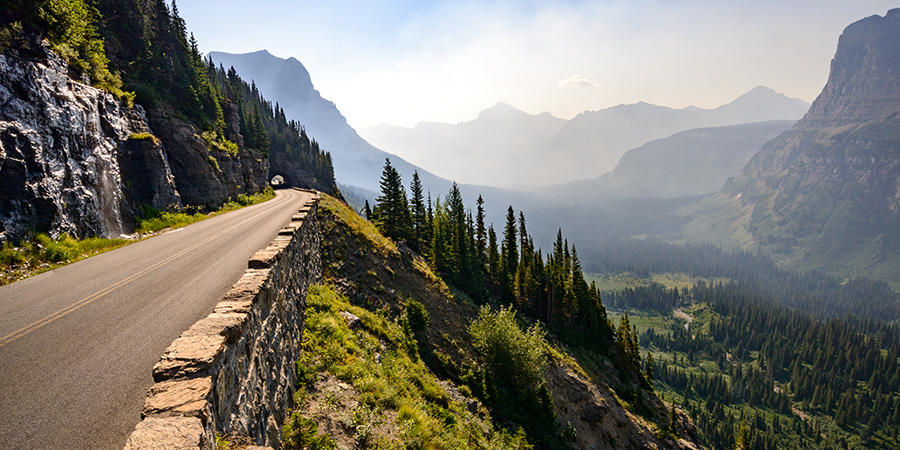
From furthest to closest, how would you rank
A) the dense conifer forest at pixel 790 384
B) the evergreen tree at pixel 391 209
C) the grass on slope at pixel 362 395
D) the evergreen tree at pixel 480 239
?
the dense conifer forest at pixel 790 384 < the evergreen tree at pixel 480 239 < the evergreen tree at pixel 391 209 < the grass on slope at pixel 362 395

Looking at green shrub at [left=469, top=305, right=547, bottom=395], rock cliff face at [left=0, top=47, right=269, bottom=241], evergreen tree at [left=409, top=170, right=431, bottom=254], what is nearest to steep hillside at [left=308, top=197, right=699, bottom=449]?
green shrub at [left=469, top=305, right=547, bottom=395]

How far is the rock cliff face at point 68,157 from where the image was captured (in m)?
14.1

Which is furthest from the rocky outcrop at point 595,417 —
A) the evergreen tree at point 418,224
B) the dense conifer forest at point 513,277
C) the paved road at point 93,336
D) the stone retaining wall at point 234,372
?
the paved road at point 93,336

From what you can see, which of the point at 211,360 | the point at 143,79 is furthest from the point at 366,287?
the point at 143,79

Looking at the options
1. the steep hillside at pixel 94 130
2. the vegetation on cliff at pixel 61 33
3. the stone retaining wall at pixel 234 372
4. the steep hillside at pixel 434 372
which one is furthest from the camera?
the vegetation on cliff at pixel 61 33

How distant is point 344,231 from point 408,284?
752 centimetres

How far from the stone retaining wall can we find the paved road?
133 cm

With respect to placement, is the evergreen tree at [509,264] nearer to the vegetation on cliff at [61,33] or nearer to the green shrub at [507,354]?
the green shrub at [507,354]

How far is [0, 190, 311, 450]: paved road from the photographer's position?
5.17m

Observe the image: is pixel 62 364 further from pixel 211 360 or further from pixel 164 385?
pixel 211 360

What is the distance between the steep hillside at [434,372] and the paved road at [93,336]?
15.8ft

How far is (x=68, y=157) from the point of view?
16938 mm

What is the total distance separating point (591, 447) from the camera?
3453cm

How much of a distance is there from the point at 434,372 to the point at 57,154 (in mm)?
24952
